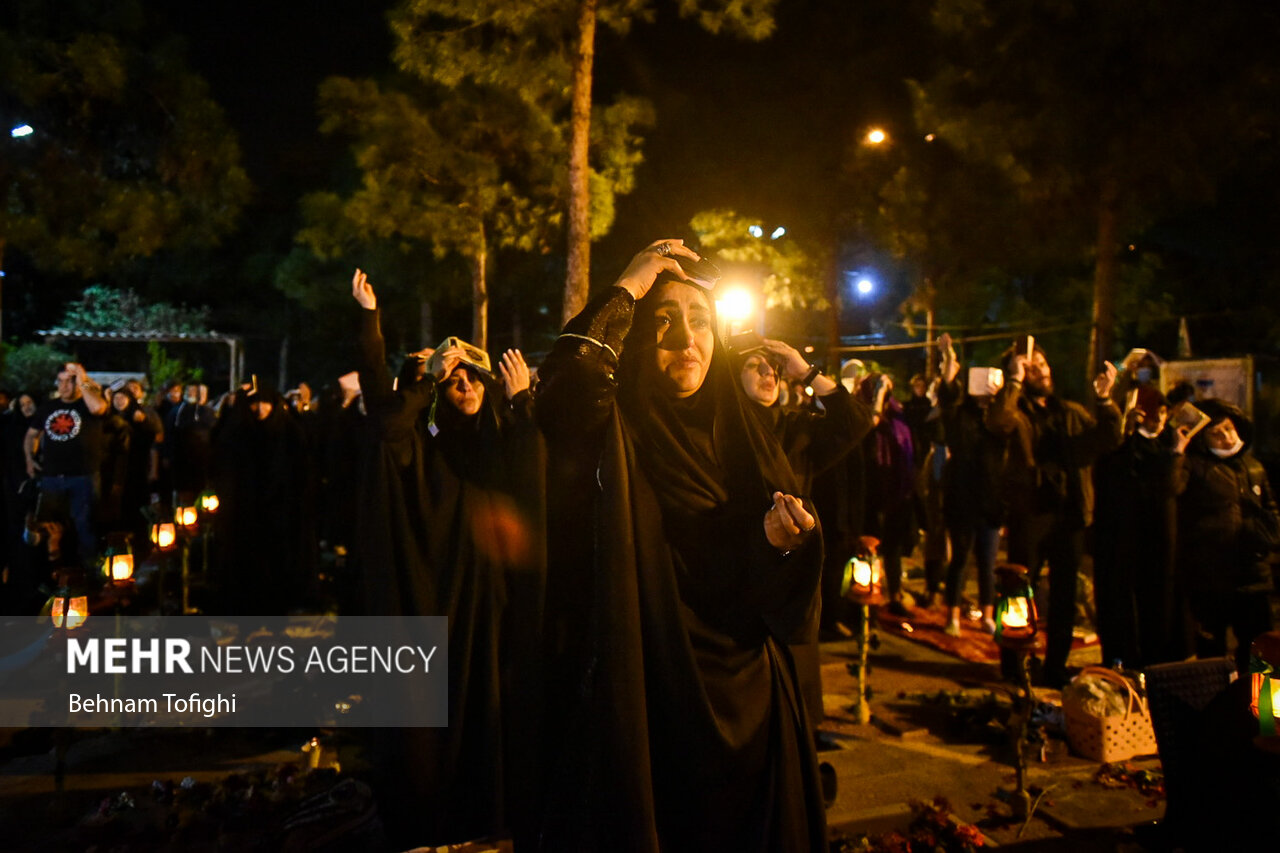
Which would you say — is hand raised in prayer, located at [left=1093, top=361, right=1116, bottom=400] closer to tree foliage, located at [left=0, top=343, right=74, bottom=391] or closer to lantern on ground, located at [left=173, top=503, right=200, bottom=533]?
lantern on ground, located at [left=173, top=503, right=200, bottom=533]

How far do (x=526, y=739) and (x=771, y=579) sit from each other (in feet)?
2.74

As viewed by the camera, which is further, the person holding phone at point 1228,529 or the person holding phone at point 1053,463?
the person holding phone at point 1053,463

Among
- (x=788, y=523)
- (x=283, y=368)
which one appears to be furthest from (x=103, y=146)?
(x=788, y=523)

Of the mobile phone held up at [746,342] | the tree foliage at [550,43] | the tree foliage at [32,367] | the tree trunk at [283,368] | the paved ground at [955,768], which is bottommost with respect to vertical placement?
the paved ground at [955,768]

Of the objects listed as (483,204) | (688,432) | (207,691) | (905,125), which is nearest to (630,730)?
(688,432)

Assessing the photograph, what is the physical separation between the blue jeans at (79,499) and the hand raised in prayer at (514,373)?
7.21m

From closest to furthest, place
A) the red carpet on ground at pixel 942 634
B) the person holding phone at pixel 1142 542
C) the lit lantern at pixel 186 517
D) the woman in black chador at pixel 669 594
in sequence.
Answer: the woman in black chador at pixel 669 594 → the person holding phone at pixel 1142 542 → the lit lantern at pixel 186 517 → the red carpet on ground at pixel 942 634

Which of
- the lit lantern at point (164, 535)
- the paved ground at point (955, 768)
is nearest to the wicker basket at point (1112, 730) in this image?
the paved ground at point (955, 768)

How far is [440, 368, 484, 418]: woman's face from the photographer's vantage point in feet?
13.8

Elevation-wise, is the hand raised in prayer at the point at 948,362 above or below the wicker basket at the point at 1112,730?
above

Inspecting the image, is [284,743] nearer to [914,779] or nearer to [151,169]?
[914,779]

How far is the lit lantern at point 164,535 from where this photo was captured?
19.9 ft

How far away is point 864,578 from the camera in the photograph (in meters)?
5.34

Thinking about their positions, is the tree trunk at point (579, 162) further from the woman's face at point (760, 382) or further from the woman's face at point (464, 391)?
the woman's face at point (464, 391)
